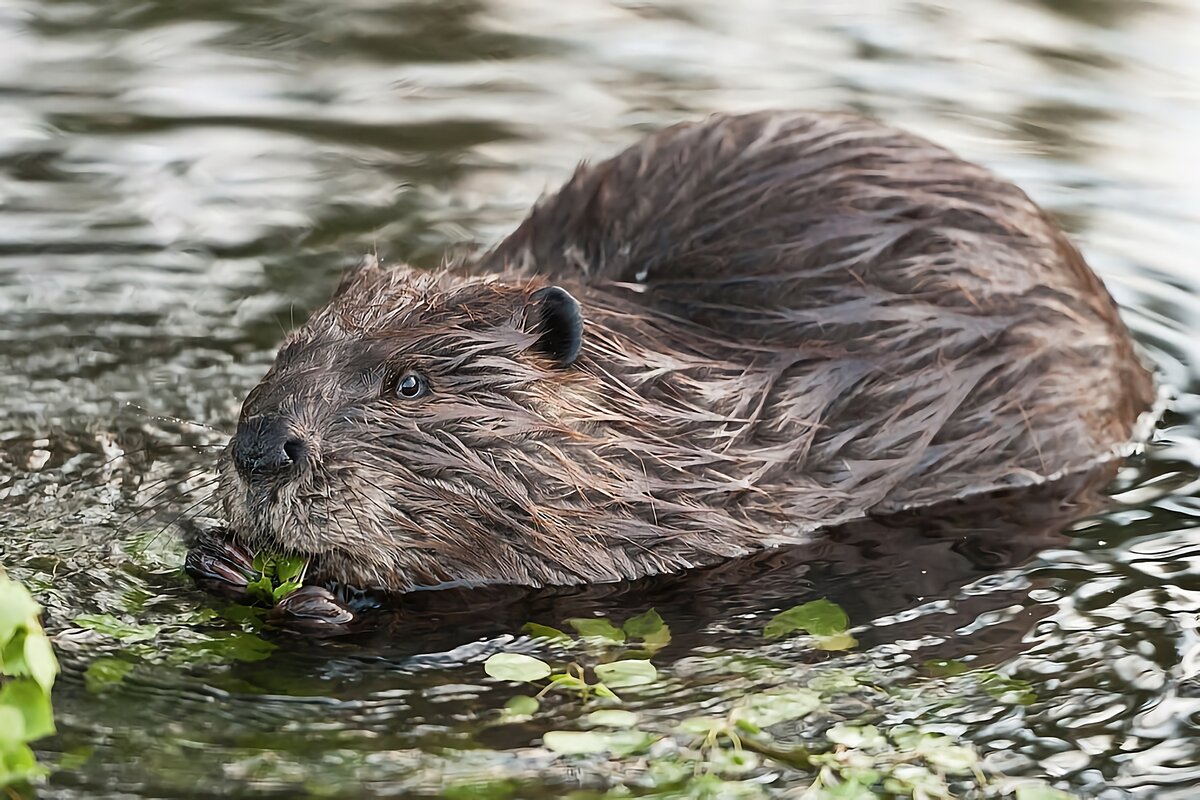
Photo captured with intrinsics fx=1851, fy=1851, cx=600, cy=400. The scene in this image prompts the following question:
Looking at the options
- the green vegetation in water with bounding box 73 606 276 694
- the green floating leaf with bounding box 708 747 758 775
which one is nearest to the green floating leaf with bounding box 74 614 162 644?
the green vegetation in water with bounding box 73 606 276 694

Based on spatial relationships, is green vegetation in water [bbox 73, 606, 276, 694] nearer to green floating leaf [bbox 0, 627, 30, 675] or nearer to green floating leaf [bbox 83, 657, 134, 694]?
green floating leaf [bbox 83, 657, 134, 694]

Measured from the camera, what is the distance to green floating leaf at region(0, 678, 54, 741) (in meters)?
3.09

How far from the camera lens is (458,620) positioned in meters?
4.26

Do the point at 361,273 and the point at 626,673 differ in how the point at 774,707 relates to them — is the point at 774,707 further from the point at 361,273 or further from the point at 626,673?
the point at 361,273

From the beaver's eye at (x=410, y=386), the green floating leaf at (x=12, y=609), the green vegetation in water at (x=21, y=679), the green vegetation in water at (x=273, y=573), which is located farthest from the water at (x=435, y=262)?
the green floating leaf at (x=12, y=609)

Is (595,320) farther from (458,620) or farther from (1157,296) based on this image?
(1157,296)

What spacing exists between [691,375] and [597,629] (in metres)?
0.76

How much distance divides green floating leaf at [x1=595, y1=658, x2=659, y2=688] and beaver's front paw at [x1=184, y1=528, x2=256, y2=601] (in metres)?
0.87

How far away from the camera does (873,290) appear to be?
4.82 meters

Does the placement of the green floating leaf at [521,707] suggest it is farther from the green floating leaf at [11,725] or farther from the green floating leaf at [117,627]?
the green floating leaf at [11,725]

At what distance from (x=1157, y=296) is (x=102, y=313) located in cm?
344

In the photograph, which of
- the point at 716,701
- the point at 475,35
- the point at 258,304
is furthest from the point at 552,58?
the point at 716,701

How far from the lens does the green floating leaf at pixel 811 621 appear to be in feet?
13.9

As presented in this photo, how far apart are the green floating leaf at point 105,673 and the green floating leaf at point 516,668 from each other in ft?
2.50
